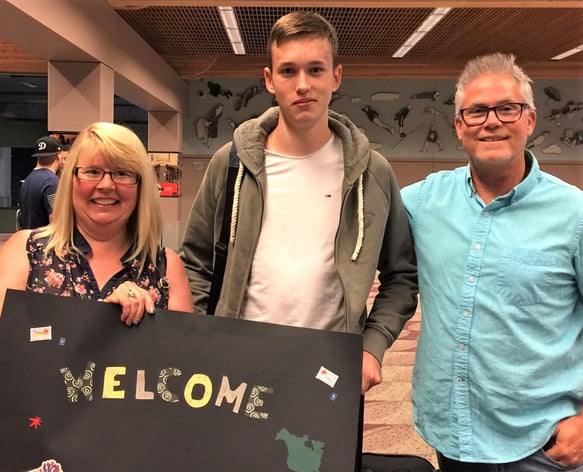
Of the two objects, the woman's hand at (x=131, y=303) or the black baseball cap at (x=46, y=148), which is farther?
the black baseball cap at (x=46, y=148)

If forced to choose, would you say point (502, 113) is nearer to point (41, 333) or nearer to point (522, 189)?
point (522, 189)

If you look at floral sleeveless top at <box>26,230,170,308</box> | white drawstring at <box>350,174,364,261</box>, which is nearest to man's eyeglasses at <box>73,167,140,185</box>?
floral sleeveless top at <box>26,230,170,308</box>

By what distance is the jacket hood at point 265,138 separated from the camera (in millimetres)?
1735

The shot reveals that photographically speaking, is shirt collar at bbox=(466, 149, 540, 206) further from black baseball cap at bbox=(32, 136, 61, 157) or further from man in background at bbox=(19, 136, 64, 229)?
black baseball cap at bbox=(32, 136, 61, 157)

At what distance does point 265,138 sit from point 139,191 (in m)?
0.47

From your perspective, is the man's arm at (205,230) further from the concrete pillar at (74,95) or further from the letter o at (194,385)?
the concrete pillar at (74,95)

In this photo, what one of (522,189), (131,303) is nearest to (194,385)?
→ (131,303)

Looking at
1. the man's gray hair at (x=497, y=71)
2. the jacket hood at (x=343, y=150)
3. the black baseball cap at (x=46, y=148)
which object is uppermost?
the black baseball cap at (x=46, y=148)

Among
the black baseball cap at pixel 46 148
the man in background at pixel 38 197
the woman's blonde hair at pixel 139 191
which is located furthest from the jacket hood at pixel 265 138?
the black baseball cap at pixel 46 148

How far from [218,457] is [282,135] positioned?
39.2 inches

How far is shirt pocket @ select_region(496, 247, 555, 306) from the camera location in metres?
1.56

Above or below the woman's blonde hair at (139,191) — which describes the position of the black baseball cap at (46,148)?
above

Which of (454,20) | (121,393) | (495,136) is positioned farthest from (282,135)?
(454,20)

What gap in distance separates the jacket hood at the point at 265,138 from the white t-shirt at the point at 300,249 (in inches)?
2.2
